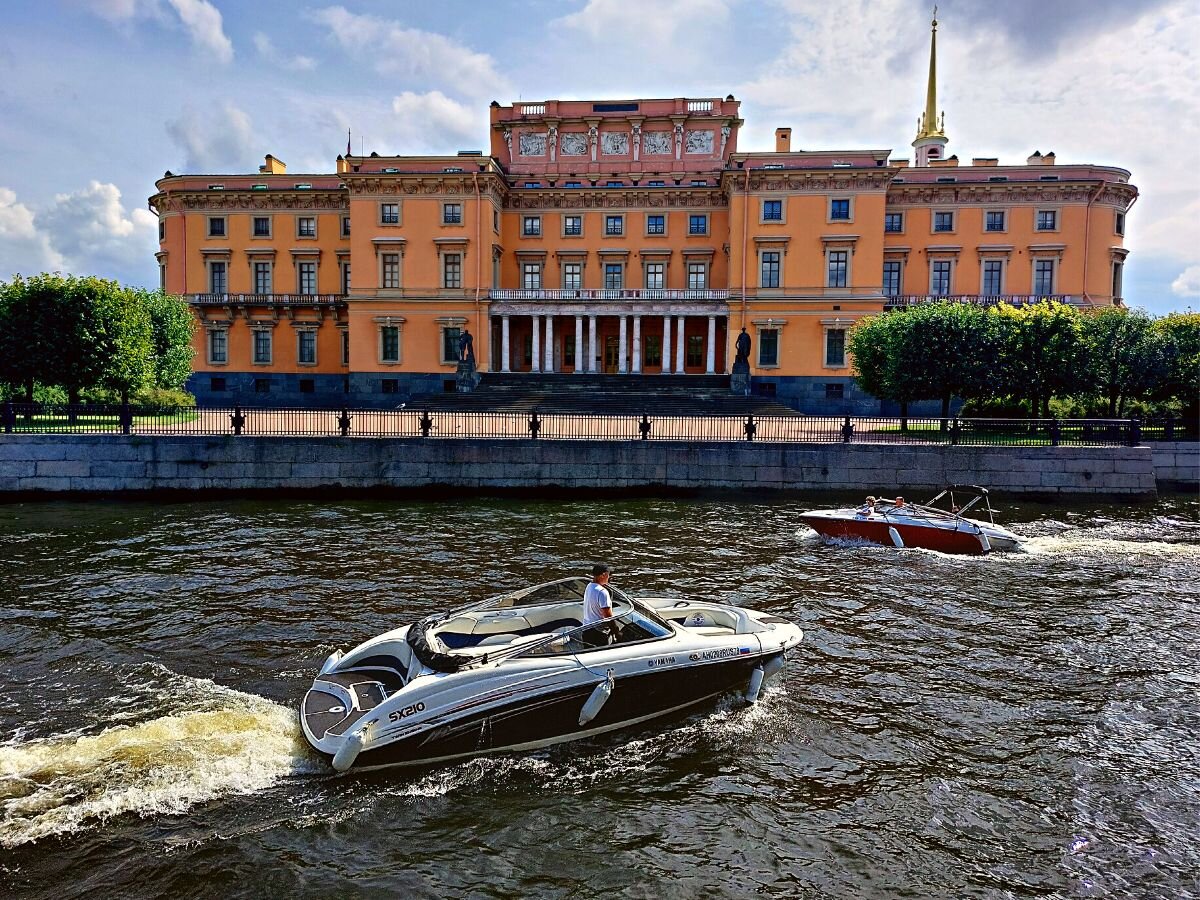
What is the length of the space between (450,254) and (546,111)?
35.7 feet

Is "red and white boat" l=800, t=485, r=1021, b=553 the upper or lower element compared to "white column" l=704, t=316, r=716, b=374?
lower

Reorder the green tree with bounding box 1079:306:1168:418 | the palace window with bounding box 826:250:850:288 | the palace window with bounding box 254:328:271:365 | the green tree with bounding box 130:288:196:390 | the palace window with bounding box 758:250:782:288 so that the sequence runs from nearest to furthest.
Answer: the green tree with bounding box 1079:306:1168:418 → the green tree with bounding box 130:288:196:390 → the palace window with bounding box 826:250:850:288 → the palace window with bounding box 758:250:782:288 → the palace window with bounding box 254:328:271:365

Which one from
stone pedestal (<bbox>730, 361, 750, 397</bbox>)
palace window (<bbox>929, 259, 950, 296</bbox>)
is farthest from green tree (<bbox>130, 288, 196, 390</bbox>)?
palace window (<bbox>929, 259, 950, 296</bbox>)

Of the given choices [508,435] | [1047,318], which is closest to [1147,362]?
[1047,318]

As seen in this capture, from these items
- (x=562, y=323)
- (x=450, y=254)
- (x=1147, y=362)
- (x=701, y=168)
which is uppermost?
(x=701, y=168)

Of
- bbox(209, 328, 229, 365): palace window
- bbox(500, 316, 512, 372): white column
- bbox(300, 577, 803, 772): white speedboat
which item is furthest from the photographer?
bbox(209, 328, 229, 365): palace window

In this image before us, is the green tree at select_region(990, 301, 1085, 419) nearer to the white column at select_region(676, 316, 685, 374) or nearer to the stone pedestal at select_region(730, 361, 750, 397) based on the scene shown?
the stone pedestal at select_region(730, 361, 750, 397)

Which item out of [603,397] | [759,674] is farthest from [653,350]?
[759,674]

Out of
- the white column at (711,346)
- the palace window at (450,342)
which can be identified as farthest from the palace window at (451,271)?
the white column at (711,346)

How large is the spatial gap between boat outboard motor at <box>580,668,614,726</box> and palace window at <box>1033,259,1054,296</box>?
46034 mm

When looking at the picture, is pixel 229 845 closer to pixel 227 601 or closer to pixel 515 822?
pixel 515 822

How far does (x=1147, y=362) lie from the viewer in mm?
26812

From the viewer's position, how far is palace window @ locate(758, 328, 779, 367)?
4456 cm

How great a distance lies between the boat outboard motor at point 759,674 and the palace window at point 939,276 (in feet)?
138
